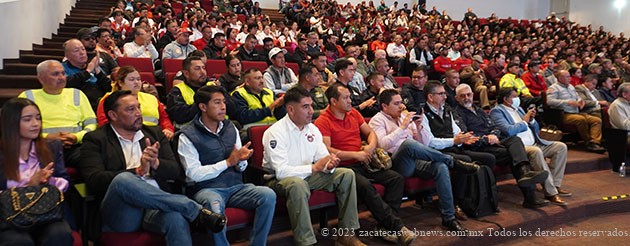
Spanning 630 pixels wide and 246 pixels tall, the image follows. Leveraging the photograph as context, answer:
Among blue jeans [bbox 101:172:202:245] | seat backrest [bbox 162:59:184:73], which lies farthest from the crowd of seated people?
seat backrest [bbox 162:59:184:73]

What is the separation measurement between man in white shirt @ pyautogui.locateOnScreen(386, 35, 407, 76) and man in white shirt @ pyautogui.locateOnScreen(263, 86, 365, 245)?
206 inches

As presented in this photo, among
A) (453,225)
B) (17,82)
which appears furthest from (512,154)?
(17,82)

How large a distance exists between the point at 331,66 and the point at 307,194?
375 cm

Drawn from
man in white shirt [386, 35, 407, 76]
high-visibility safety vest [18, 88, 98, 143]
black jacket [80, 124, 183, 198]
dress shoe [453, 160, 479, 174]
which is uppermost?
man in white shirt [386, 35, 407, 76]

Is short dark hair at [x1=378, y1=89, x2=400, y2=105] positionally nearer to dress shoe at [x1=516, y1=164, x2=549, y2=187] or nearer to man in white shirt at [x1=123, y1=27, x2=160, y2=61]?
dress shoe at [x1=516, y1=164, x2=549, y2=187]

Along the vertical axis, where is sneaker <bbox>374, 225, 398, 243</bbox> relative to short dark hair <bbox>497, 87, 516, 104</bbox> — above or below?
below

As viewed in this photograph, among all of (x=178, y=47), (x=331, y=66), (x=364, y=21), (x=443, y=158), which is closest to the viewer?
(x=443, y=158)

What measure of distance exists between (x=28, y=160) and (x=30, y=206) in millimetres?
339

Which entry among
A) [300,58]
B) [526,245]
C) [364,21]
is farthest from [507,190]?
[364,21]

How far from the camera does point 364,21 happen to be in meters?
11.6

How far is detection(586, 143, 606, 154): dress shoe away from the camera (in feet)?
16.9

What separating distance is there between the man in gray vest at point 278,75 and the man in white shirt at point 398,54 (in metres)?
3.34

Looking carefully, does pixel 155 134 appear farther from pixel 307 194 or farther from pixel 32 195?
pixel 307 194

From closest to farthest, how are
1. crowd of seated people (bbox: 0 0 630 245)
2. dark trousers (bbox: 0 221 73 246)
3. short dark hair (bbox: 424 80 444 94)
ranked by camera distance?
dark trousers (bbox: 0 221 73 246) < crowd of seated people (bbox: 0 0 630 245) < short dark hair (bbox: 424 80 444 94)
